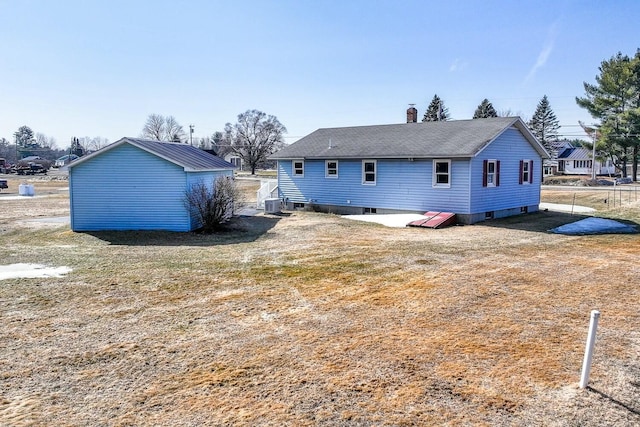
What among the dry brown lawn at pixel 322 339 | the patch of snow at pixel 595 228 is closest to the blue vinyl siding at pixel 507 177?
the patch of snow at pixel 595 228

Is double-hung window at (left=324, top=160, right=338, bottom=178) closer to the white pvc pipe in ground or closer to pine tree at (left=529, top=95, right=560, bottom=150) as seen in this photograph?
the white pvc pipe in ground

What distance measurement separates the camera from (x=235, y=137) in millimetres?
76250

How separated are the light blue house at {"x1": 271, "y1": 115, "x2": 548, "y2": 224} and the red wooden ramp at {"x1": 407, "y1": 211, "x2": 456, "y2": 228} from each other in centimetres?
41

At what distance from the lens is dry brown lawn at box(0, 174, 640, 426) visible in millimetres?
4465

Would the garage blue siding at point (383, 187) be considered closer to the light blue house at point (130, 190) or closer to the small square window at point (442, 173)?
the small square window at point (442, 173)

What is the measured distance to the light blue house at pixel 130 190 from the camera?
55.1 feet

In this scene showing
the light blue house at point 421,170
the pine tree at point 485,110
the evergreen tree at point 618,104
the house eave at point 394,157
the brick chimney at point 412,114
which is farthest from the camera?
the pine tree at point 485,110

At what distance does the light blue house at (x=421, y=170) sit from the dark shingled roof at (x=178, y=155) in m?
4.44

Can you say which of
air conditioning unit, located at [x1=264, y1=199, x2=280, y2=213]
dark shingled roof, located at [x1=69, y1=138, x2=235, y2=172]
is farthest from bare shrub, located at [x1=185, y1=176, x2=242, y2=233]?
air conditioning unit, located at [x1=264, y1=199, x2=280, y2=213]

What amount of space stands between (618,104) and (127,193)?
1871 inches

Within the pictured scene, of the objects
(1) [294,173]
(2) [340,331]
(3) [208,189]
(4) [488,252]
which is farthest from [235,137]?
(2) [340,331]

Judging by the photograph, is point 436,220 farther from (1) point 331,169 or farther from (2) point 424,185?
(1) point 331,169

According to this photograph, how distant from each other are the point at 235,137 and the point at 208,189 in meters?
60.3

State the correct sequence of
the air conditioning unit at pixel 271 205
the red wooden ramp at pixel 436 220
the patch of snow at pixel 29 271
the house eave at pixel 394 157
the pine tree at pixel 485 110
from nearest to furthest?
the patch of snow at pixel 29 271 → the red wooden ramp at pixel 436 220 → the house eave at pixel 394 157 → the air conditioning unit at pixel 271 205 → the pine tree at pixel 485 110
